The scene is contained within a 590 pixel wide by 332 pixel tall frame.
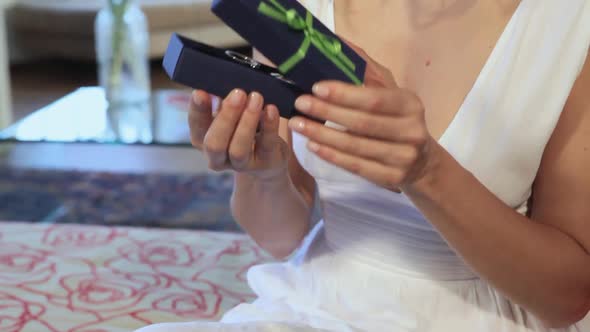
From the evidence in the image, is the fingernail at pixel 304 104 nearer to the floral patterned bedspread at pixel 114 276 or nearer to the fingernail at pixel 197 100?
the fingernail at pixel 197 100

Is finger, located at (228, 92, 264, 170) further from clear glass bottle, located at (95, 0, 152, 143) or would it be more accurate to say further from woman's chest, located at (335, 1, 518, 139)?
clear glass bottle, located at (95, 0, 152, 143)

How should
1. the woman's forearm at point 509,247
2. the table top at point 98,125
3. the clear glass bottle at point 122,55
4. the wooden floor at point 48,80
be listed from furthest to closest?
the wooden floor at point 48,80 → the clear glass bottle at point 122,55 → the table top at point 98,125 → the woman's forearm at point 509,247

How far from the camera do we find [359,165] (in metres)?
0.51

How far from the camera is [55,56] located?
381cm

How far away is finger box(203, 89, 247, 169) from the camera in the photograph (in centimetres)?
55

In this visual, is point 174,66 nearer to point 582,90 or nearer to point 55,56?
point 582,90

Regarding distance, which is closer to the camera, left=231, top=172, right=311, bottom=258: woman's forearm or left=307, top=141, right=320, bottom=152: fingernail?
left=307, top=141, right=320, bottom=152: fingernail

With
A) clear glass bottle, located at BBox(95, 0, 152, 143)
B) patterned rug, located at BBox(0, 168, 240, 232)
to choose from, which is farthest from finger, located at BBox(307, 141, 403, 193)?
clear glass bottle, located at BBox(95, 0, 152, 143)

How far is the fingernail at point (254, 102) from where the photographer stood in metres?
0.56

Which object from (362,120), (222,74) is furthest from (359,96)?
(222,74)

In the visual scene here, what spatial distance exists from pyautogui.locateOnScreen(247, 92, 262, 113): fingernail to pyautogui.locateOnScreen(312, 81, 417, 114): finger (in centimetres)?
8

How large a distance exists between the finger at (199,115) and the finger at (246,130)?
0.04 meters

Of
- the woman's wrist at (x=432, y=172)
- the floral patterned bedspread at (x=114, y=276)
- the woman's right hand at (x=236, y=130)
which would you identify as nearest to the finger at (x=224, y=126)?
the woman's right hand at (x=236, y=130)

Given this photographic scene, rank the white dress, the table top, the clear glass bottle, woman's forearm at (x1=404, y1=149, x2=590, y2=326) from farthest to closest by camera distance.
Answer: the clear glass bottle < the table top < the white dress < woman's forearm at (x1=404, y1=149, x2=590, y2=326)
